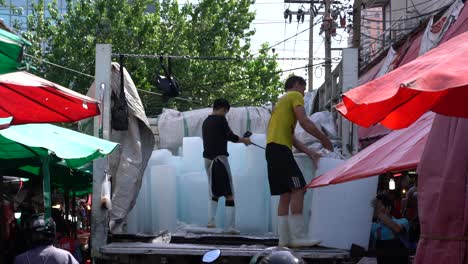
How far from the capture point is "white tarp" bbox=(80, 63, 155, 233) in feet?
27.8

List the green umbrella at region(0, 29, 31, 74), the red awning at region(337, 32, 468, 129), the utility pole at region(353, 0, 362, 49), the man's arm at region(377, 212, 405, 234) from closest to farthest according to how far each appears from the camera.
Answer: the red awning at region(337, 32, 468, 129)
the green umbrella at region(0, 29, 31, 74)
the man's arm at region(377, 212, 405, 234)
the utility pole at region(353, 0, 362, 49)

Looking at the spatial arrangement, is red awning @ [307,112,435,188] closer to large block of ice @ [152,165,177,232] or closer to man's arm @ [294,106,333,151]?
man's arm @ [294,106,333,151]

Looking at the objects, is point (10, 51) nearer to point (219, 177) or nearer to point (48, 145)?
point (48, 145)

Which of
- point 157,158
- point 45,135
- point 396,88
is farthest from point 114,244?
point 396,88

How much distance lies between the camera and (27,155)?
8625mm

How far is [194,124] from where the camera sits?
12211 mm

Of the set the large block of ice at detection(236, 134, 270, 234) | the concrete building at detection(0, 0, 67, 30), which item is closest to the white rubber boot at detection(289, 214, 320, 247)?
the large block of ice at detection(236, 134, 270, 234)

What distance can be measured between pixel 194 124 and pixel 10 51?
8232mm

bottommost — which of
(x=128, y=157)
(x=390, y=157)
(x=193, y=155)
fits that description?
(x=193, y=155)

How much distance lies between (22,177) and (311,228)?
242 inches

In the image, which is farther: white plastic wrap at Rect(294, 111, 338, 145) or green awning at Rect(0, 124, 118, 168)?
white plastic wrap at Rect(294, 111, 338, 145)

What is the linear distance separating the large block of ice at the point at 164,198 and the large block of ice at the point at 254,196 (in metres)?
0.75

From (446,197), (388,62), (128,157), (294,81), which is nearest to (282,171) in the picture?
(294,81)

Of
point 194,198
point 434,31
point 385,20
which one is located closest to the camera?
point 194,198
